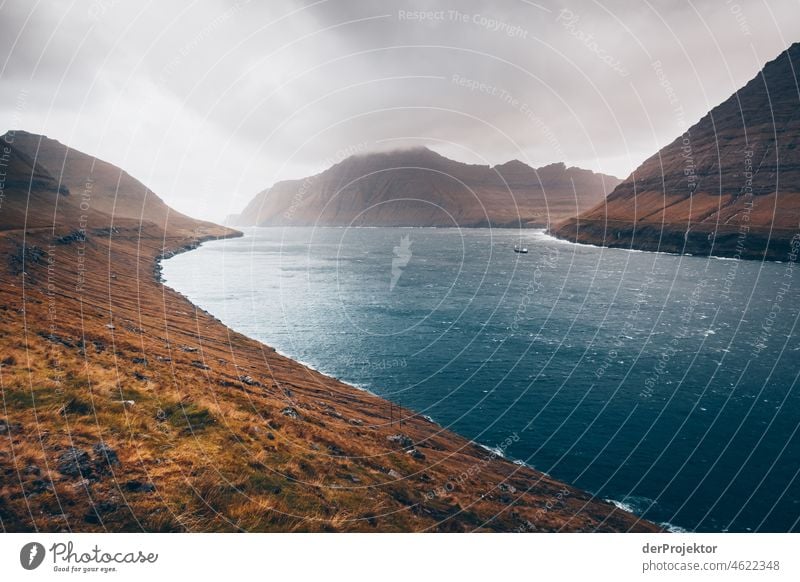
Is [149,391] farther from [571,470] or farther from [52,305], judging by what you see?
[571,470]

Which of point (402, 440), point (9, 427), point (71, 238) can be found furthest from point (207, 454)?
point (71, 238)

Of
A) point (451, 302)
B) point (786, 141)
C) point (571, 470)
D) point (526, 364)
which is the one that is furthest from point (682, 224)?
point (571, 470)

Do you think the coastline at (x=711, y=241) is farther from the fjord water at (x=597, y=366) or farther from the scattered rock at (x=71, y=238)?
the scattered rock at (x=71, y=238)

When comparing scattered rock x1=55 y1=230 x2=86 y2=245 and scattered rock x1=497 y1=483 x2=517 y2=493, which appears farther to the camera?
scattered rock x1=55 y1=230 x2=86 y2=245

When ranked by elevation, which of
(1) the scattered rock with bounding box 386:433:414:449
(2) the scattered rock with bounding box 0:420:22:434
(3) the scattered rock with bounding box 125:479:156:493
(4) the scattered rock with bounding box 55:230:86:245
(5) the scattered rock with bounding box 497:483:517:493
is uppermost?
(4) the scattered rock with bounding box 55:230:86:245

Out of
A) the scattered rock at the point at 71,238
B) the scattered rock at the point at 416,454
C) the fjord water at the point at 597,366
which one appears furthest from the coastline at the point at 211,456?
the scattered rock at the point at 71,238

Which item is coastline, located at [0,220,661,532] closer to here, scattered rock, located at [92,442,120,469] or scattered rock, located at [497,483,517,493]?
scattered rock, located at [92,442,120,469]
